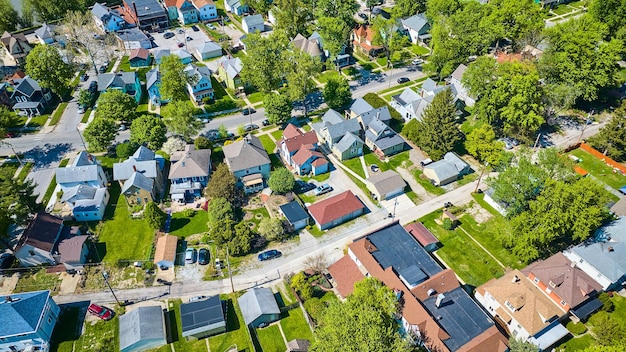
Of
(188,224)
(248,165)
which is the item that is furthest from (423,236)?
(188,224)

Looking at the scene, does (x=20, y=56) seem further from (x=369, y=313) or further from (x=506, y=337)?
(x=506, y=337)

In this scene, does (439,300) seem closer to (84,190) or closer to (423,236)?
(423,236)

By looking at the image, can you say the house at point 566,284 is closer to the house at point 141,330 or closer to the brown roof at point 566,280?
the brown roof at point 566,280

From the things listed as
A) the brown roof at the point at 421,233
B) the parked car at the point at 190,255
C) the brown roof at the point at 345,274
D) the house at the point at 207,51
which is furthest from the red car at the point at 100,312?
the house at the point at 207,51

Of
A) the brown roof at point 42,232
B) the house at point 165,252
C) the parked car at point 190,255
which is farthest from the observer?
the parked car at point 190,255

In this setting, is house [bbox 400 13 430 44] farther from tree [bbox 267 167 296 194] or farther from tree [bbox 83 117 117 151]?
tree [bbox 83 117 117 151]

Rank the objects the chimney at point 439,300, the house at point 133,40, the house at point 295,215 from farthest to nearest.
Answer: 1. the house at point 133,40
2. the house at point 295,215
3. the chimney at point 439,300
